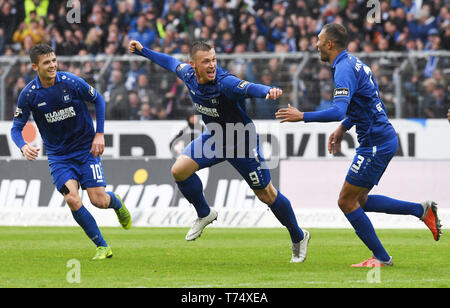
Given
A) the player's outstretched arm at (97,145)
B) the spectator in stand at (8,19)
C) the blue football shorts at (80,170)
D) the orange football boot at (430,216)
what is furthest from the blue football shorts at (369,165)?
the spectator in stand at (8,19)

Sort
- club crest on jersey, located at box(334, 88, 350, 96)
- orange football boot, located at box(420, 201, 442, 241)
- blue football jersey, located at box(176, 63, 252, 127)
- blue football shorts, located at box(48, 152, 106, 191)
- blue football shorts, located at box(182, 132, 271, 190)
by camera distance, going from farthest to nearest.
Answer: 1. blue football shorts, located at box(48, 152, 106, 191)
2. blue football shorts, located at box(182, 132, 271, 190)
3. orange football boot, located at box(420, 201, 442, 241)
4. blue football jersey, located at box(176, 63, 252, 127)
5. club crest on jersey, located at box(334, 88, 350, 96)

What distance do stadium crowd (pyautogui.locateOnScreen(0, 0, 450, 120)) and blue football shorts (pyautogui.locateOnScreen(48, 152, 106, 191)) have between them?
7644 mm

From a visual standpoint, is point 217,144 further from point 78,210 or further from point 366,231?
point 366,231

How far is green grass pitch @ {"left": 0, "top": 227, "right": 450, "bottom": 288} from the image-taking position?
843 cm

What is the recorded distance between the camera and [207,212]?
10.7 meters

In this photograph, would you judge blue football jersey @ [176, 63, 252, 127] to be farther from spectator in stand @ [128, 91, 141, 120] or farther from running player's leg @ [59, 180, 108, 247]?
spectator in stand @ [128, 91, 141, 120]

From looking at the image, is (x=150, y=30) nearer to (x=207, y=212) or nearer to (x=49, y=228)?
(x=49, y=228)

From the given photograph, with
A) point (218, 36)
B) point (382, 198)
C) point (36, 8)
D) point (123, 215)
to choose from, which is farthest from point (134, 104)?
point (382, 198)

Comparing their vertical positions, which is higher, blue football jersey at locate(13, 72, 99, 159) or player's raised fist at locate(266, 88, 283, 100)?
player's raised fist at locate(266, 88, 283, 100)

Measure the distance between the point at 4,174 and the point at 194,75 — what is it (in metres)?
7.71

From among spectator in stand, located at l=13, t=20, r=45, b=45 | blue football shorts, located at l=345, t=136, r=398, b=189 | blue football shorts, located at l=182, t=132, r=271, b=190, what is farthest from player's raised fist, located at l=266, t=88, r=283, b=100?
spectator in stand, located at l=13, t=20, r=45, b=45

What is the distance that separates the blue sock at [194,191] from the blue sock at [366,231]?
1873 mm

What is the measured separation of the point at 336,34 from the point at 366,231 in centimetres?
206

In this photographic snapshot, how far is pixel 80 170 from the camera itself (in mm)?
10773
